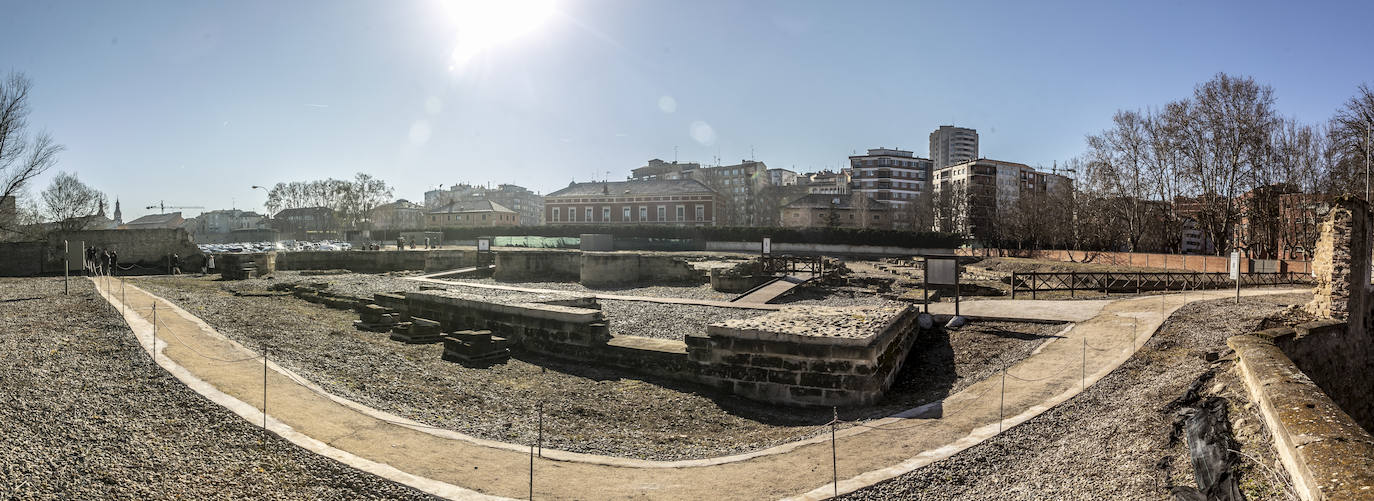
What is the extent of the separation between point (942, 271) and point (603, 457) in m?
10.3

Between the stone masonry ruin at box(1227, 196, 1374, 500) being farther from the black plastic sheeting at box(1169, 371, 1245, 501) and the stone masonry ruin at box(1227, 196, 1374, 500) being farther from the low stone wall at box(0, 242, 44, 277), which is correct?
the low stone wall at box(0, 242, 44, 277)

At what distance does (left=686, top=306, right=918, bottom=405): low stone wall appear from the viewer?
9.66 metres

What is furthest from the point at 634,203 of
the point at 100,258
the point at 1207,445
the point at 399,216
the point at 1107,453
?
the point at 399,216

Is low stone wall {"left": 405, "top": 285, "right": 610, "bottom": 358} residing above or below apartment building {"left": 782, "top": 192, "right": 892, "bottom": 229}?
below

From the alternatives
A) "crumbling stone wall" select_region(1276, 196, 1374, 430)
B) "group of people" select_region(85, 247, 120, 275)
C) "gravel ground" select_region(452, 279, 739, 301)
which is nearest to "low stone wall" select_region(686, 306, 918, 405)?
"crumbling stone wall" select_region(1276, 196, 1374, 430)

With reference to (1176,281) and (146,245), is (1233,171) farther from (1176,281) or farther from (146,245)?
(146,245)

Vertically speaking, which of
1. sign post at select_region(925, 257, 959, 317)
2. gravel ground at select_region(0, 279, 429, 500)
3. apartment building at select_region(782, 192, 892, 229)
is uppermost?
apartment building at select_region(782, 192, 892, 229)

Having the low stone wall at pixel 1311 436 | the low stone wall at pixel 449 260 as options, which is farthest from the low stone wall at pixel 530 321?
the low stone wall at pixel 449 260

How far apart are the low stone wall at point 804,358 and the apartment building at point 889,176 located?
278 feet

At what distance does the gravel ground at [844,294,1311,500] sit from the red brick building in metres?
55.5

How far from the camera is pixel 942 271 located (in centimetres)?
1462

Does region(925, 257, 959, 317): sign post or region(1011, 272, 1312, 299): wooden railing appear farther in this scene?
region(1011, 272, 1312, 299): wooden railing

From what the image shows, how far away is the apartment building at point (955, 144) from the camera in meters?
132

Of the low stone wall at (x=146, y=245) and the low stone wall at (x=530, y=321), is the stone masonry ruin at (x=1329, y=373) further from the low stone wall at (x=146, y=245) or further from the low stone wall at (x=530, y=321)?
the low stone wall at (x=146, y=245)
